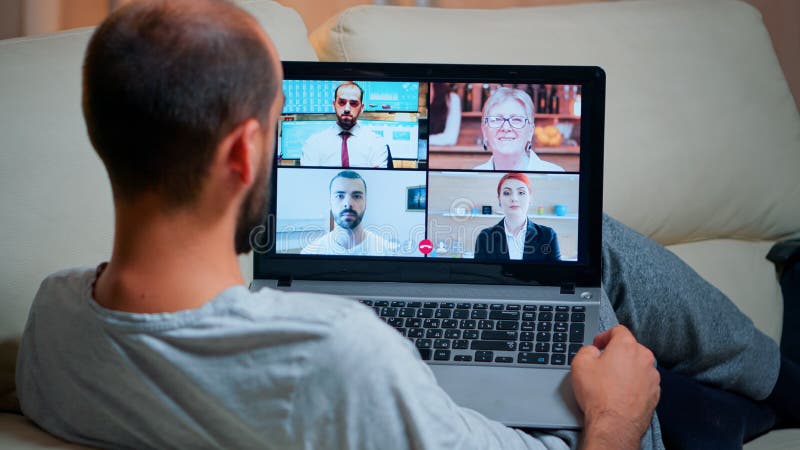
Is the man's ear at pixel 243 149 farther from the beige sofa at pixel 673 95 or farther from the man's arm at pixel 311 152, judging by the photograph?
the beige sofa at pixel 673 95

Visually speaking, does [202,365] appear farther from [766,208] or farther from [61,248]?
[766,208]

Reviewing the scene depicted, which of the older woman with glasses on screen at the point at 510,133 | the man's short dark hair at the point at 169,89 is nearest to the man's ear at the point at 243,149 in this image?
the man's short dark hair at the point at 169,89

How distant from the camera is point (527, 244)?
50.4 inches

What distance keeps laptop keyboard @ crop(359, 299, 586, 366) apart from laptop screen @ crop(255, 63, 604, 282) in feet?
0.28

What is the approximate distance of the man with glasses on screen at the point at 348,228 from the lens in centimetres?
129

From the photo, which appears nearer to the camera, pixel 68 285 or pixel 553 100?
pixel 68 285

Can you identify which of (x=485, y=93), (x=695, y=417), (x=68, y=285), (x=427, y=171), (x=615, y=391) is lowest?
(x=695, y=417)

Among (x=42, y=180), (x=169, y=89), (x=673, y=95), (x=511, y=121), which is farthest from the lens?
(x=673, y=95)

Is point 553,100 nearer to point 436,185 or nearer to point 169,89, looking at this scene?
point 436,185

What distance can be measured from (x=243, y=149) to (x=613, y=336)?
20.3 inches

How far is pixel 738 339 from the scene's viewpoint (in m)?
1.42

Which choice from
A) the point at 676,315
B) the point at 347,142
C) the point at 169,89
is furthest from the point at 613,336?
the point at 169,89

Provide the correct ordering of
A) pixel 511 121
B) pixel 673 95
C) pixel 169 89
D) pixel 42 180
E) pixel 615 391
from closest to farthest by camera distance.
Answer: pixel 169 89, pixel 615 391, pixel 42 180, pixel 511 121, pixel 673 95

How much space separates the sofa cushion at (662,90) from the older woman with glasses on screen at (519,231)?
450 mm
